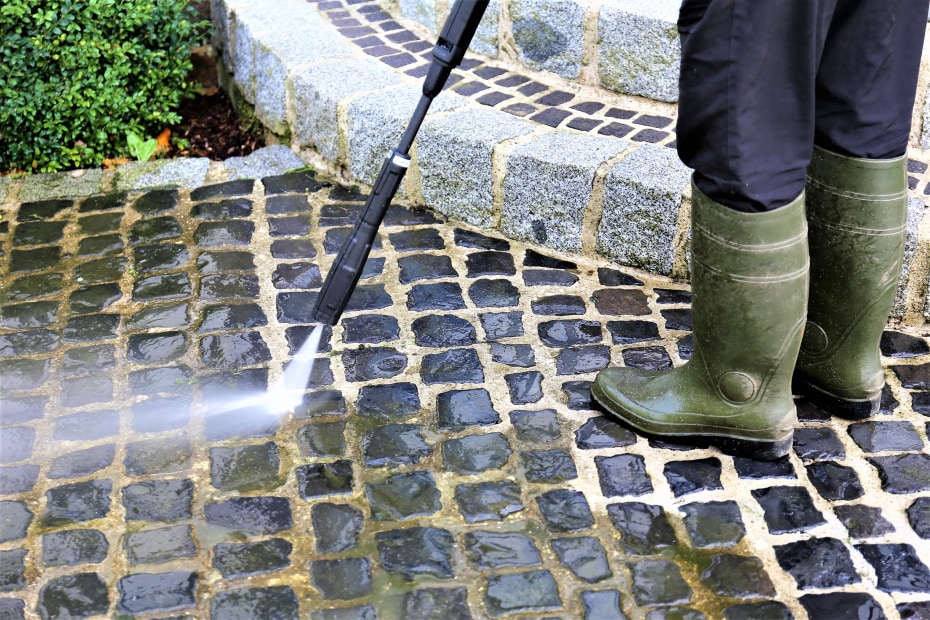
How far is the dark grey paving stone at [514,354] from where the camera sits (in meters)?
2.77

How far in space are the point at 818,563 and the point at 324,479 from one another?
1.10 metres

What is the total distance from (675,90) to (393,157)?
1456 millimetres

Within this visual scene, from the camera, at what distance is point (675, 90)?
11.6 ft

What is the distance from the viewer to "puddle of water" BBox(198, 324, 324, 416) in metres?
2.59

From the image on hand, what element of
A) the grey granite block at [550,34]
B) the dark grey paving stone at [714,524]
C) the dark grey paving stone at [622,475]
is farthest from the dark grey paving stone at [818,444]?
the grey granite block at [550,34]

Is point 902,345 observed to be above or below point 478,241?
above

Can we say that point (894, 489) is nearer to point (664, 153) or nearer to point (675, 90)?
point (664, 153)

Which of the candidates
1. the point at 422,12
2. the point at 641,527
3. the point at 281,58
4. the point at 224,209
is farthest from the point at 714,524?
the point at 422,12

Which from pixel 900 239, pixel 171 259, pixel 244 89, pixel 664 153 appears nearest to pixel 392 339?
pixel 171 259

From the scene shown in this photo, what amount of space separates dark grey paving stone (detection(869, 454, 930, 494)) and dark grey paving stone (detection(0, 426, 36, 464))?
2.02 metres

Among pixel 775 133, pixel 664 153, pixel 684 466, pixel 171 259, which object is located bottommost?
pixel 171 259

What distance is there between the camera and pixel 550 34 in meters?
3.73

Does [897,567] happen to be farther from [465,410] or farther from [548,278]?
[548,278]

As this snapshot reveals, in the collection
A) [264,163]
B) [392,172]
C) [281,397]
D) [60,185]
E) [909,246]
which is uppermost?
[392,172]
